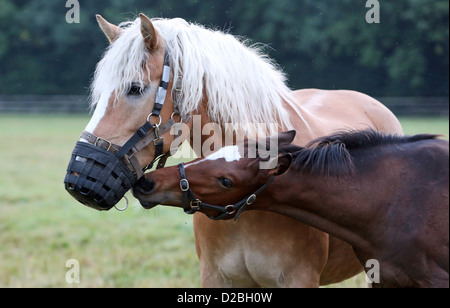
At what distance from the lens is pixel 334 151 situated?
11.0 feet

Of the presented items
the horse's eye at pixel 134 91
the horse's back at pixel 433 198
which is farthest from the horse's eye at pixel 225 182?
the horse's back at pixel 433 198

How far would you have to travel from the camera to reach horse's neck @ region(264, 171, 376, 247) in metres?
3.34

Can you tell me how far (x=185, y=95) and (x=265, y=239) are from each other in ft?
3.14

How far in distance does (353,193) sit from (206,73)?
1.06 meters

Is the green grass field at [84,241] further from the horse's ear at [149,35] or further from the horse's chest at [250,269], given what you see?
the horse's ear at [149,35]

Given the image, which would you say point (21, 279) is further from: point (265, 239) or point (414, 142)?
point (414, 142)

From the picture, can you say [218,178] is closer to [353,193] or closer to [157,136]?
[157,136]

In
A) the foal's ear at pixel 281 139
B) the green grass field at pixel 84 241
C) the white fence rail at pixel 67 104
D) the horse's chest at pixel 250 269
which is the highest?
the foal's ear at pixel 281 139

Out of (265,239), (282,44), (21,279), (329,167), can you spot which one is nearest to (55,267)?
(21,279)

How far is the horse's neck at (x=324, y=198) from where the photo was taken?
3342mm

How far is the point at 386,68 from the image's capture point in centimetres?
3188

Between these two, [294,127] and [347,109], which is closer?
[294,127]

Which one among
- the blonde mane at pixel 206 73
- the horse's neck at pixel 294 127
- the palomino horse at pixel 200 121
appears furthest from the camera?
the horse's neck at pixel 294 127

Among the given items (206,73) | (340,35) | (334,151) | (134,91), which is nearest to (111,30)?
(134,91)
